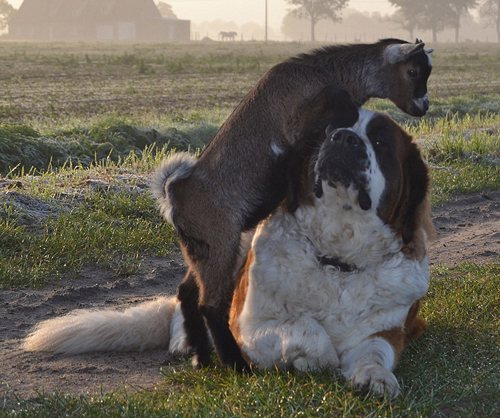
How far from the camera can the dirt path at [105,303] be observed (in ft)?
12.8

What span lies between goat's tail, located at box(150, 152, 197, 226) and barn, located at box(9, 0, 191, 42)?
90457 mm

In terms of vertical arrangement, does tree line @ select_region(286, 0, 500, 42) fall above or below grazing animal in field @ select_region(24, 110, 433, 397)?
above

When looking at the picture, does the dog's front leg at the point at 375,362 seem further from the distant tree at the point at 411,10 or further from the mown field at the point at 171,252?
the distant tree at the point at 411,10

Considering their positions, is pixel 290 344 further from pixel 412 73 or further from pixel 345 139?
pixel 412 73

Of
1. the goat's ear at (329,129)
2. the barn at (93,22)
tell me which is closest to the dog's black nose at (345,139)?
the goat's ear at (329,129)

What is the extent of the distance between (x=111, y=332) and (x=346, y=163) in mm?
1811

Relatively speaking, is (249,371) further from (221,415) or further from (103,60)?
(103,60)

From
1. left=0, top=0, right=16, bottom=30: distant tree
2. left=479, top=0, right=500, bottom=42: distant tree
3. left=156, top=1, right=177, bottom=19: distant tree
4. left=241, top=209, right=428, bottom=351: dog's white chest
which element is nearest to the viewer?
left=241, top=209, right=428, bottom=351: dog's white chest

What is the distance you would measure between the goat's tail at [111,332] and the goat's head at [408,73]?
1.93m

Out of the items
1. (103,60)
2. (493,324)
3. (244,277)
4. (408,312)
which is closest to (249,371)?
(244,277)

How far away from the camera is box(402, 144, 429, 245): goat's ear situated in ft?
12.4

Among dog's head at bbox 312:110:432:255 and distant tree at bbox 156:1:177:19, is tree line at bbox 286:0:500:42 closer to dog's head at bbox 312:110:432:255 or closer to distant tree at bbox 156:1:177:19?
distant tree at bbox 156:1:177:19

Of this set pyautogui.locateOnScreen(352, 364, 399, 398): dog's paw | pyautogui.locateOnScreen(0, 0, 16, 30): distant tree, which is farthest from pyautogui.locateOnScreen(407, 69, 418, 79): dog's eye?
pyautogui.locateOnScreen(0, 0, 16, 30): distant tree

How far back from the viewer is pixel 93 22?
91.2 m
